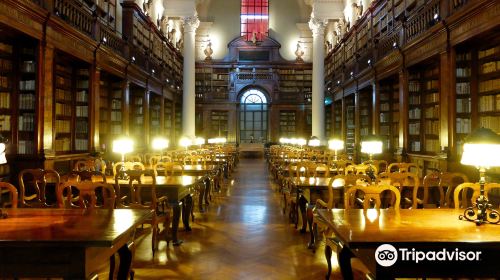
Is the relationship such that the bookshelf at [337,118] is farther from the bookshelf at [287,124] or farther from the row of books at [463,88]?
the row of books at [463,88]

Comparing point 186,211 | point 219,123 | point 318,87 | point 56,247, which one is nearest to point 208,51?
point 219,123

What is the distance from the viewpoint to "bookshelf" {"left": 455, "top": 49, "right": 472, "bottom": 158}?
7.36 m

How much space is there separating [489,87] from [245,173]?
8.22 metres

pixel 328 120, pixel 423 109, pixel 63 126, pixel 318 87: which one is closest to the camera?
pixel 63 126

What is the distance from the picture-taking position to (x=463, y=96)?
7.39m

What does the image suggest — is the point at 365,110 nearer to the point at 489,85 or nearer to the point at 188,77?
the point at 489,85

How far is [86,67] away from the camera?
937 centimetres

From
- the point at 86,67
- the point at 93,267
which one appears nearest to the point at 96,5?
the point at 86,67

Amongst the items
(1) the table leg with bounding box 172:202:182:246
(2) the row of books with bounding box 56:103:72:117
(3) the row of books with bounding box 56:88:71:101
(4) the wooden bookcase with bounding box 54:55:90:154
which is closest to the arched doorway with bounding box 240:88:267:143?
(4) the wooden bookcase with bounding box 54:55:90:154

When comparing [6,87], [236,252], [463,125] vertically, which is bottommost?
[236,252]

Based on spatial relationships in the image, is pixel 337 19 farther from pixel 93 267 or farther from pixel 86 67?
pixel 93 267

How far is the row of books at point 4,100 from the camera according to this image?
278 inches

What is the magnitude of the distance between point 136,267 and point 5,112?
427 centimetres

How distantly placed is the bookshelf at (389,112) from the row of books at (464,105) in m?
3.58
